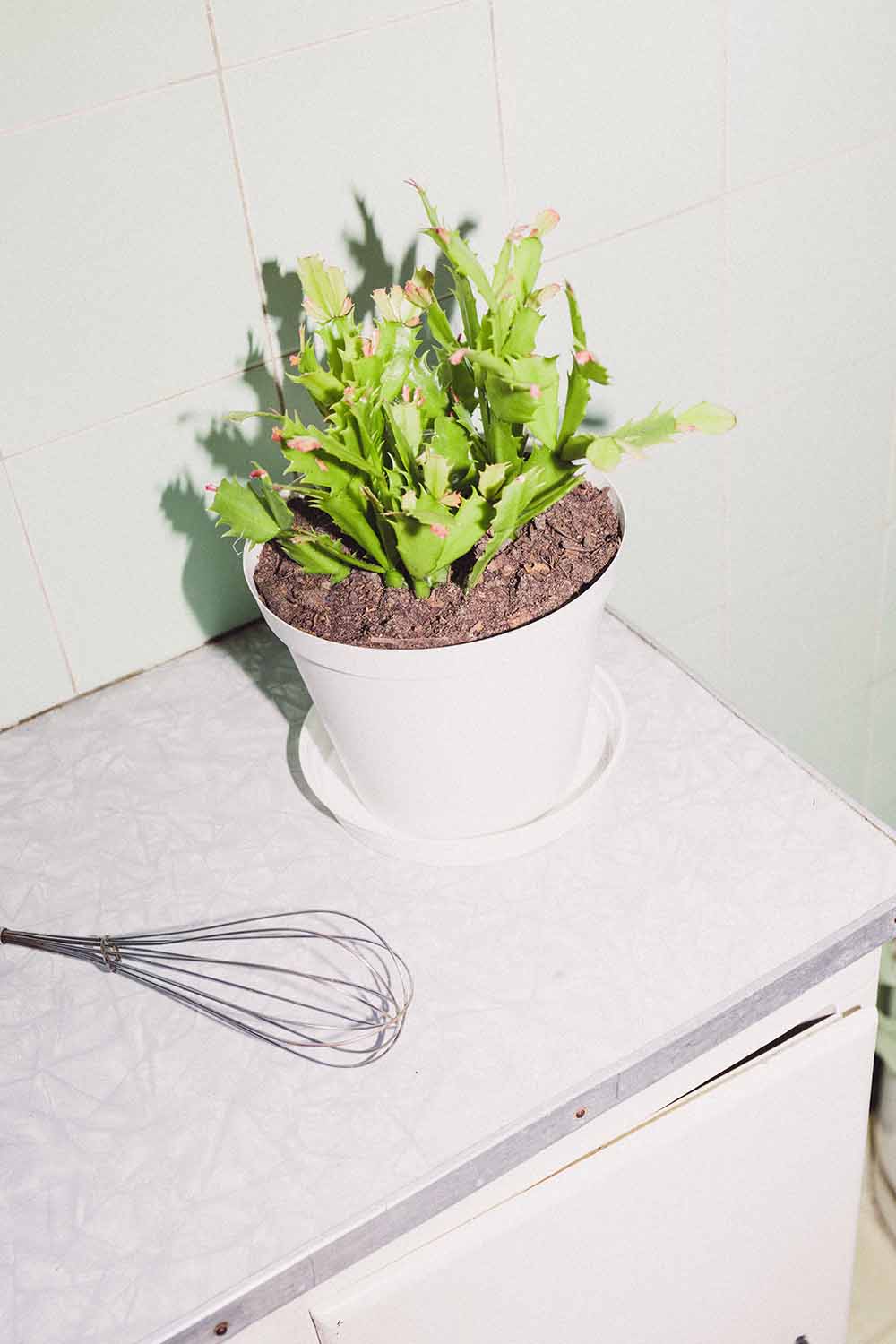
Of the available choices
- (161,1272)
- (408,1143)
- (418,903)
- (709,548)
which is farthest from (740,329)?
(161,1272)

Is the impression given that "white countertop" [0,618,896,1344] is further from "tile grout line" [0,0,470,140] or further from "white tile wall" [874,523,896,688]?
"white tile wall" [874,523,896,688]

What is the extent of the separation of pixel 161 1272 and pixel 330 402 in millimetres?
457

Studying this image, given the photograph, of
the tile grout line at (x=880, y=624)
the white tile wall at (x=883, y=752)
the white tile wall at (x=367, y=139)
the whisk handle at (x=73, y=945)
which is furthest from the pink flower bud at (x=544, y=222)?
the white tile wall at (x=883, y=752)

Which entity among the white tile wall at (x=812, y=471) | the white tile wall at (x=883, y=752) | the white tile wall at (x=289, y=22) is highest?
the white tile wall at (x=289, y=22)

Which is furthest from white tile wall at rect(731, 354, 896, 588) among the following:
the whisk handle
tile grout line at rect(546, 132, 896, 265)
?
the whisk handle

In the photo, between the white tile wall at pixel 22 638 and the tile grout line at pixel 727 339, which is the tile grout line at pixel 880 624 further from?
the white tile wall at pixel 22 638

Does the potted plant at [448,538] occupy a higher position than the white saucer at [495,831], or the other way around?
the potted plant at [448,538]

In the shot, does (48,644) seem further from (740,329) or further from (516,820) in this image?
(740,329)

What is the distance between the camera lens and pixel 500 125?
0.89m

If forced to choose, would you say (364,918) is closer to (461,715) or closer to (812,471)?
(461,715)

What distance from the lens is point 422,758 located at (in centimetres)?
74

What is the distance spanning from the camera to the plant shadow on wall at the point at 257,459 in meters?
0.88

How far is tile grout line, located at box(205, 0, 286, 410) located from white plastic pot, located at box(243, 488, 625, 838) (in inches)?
7.3

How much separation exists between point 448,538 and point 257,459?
0.31 meters
